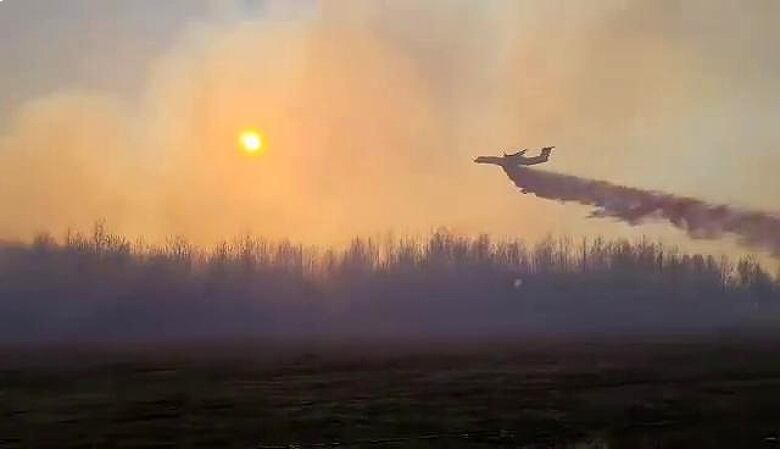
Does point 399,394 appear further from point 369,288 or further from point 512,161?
point 512,161

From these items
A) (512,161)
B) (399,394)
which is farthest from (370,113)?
(399,394)

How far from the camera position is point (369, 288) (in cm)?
182

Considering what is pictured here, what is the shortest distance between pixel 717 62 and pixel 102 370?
1516 mm

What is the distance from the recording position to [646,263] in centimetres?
190

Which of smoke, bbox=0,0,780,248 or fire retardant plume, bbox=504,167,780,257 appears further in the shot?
fire retardant plume, bbox=504,167,780,257

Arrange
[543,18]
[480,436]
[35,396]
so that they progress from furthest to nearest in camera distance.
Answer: [543,18] < [480,436] < [35,396]

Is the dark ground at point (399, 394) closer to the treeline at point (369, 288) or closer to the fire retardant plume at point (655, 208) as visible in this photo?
the treeline at point (369, 288)

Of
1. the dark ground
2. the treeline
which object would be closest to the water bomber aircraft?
the treeline

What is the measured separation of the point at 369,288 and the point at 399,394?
232mm

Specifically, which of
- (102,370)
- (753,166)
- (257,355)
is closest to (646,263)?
(753,166)

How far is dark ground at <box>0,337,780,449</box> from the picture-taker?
1668mm

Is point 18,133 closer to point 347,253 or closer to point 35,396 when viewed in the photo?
point 35,396

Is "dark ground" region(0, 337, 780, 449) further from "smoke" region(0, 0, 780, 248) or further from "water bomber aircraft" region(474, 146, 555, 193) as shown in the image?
"water bomber aircraft" region(474, 146, 555, 193)

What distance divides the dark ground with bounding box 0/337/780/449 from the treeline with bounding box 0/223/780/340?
0.15ft
